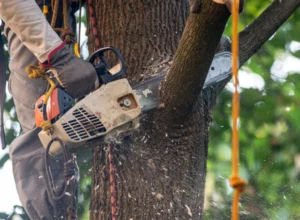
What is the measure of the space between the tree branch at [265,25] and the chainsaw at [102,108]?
409 millimetres

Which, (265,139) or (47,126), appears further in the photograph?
(265,139)

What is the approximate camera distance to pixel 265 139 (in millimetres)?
4336

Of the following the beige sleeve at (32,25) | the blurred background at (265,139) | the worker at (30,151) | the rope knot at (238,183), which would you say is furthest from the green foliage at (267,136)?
the rope knot at (238,183)

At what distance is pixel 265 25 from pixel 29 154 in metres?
1.26

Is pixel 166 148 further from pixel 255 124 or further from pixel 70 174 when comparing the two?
pixel 255 124

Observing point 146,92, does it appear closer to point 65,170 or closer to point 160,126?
point 160,126

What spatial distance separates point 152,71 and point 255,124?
5.22ft

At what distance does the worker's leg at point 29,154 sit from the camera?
3.17 meters

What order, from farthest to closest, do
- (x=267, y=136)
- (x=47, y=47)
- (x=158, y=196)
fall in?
(x=267, y=136) < (x=47, y=47) < (x=158, y=196)

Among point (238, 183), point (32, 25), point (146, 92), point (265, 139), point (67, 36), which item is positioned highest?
point (238, 183)

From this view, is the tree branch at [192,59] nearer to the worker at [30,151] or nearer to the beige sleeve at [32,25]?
the worker at [30,151]

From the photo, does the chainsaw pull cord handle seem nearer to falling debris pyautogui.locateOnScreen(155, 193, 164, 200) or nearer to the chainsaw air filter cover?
the chainsaw air filter cover

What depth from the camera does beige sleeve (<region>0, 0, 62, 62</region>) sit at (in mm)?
2816

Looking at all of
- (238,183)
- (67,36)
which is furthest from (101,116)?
(238,183)
